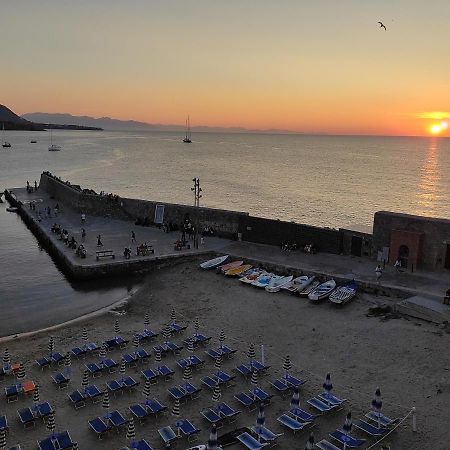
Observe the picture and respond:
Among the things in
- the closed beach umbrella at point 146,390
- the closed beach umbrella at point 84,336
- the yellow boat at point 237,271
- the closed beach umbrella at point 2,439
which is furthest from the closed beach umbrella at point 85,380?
the yellow boat at point 237,271

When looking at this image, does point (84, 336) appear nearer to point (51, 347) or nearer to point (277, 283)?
point (51, 347)

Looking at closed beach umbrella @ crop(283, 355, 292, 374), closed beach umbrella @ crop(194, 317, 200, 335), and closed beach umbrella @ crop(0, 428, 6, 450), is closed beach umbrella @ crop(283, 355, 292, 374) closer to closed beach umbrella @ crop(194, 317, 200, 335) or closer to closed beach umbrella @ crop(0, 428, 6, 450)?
closed beach umbrella @ crop(194, 317, 200, 335)

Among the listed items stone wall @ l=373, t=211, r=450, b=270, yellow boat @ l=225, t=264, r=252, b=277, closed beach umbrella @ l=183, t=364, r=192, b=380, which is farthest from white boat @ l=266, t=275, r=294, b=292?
closed beach umbrella @ l=183, t=364, r=192, b=380

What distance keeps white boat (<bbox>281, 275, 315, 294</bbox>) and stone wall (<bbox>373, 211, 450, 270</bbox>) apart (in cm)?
529

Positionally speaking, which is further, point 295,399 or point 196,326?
point 196,326

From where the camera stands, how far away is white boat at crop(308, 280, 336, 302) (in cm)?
2380

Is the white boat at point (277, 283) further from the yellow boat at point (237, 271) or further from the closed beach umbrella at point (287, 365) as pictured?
the closed beach umbrella at point (287, 365)

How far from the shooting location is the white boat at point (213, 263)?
29034 millimetres

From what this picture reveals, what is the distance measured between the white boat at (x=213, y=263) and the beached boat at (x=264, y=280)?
3366mm

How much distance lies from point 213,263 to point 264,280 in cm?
408

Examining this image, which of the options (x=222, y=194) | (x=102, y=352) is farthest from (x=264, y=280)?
(x=222, y=194)

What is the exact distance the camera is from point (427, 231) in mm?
25766

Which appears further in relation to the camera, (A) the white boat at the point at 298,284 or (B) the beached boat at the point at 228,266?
(B) the beached boat at the point at 228,266

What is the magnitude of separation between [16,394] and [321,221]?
48.9 metres
